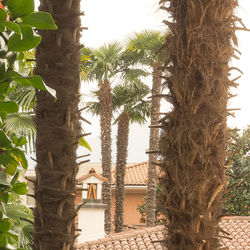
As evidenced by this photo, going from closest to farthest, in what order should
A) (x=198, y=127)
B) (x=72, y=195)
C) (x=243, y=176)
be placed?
(x=72, y=195) < (x=198, y=127) < (x=243, y=176)

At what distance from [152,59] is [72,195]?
14.9m

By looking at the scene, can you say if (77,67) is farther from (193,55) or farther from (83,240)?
(83,240)

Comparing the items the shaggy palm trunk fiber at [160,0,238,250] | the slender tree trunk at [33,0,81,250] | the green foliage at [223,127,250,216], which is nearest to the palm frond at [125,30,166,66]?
the green foliage at [223,127,250,216]

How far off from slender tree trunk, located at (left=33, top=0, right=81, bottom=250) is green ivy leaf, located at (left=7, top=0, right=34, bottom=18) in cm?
196

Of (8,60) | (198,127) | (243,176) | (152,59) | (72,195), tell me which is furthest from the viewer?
(243,176)

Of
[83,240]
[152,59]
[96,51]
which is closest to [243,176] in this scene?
[152,59]

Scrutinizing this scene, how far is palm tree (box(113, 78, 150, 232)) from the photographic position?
1823 cm

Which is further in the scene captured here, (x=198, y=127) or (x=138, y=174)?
(x=138, y=174)

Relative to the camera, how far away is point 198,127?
141 inches

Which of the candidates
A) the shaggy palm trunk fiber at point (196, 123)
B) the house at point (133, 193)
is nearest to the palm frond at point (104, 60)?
the house at point (133, 193)

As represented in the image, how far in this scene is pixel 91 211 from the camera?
40.3ft

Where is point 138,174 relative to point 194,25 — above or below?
below

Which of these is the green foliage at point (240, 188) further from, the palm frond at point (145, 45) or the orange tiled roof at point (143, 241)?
the orange tiled roof at point (143, 241)

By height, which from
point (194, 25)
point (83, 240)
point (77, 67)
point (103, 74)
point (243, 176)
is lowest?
point (83, 240)
